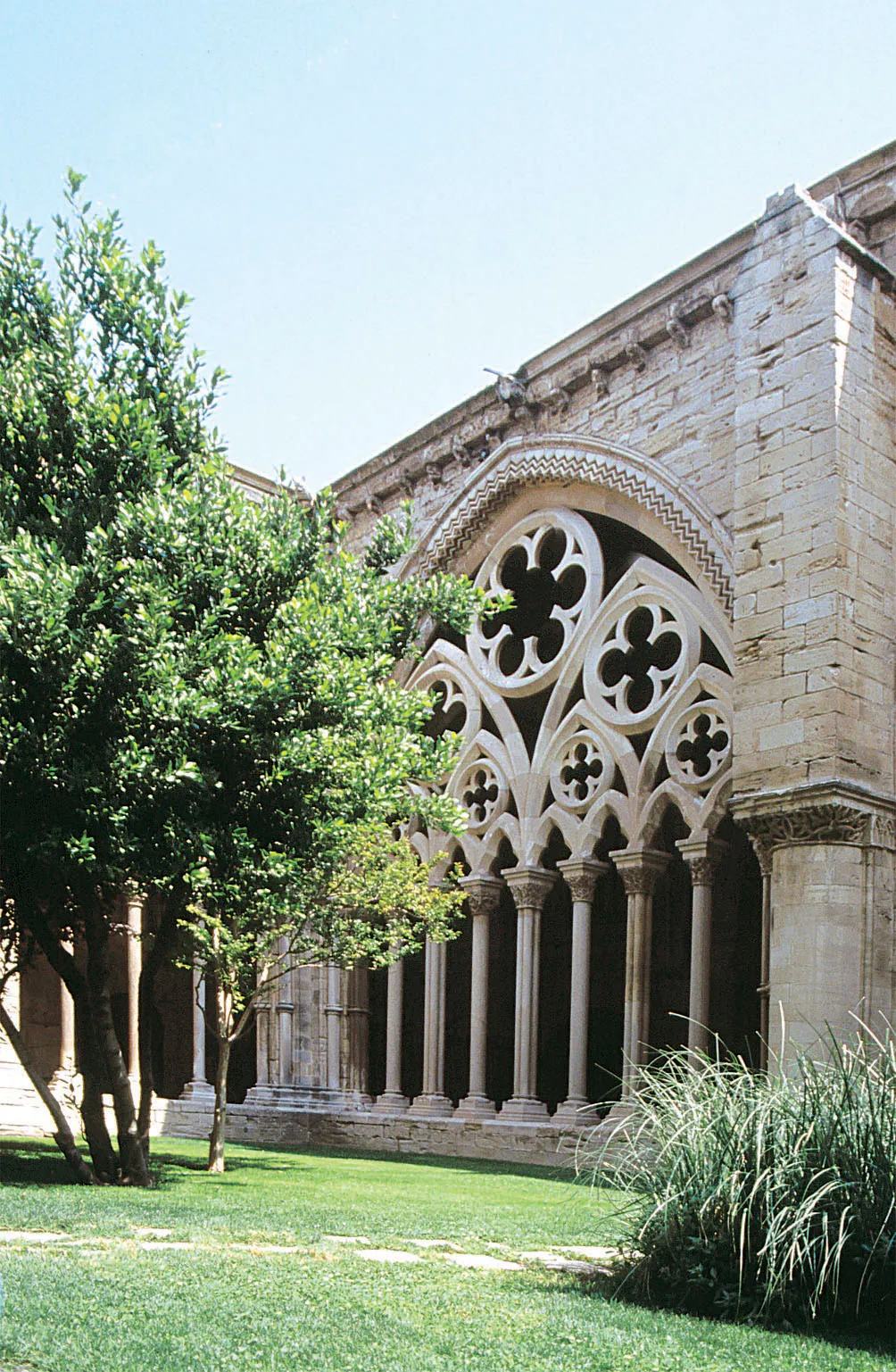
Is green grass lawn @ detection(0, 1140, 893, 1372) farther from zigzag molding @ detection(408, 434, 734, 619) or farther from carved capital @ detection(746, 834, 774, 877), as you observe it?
zigzag molding @ detection(408, 434, 734, 619)

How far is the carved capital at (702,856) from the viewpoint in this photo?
15.0m

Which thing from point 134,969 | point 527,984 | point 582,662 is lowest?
point 134,969

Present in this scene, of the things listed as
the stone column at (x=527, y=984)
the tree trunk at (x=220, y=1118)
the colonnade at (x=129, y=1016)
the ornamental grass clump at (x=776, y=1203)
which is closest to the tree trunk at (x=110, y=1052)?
the tree trunk at (x=220, y=1118)

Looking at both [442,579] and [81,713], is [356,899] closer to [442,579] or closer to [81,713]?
[442,579]

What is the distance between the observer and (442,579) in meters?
12.4

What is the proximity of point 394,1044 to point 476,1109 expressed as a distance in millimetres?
2146

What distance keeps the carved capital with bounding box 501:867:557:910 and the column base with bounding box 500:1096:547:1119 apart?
235 cm

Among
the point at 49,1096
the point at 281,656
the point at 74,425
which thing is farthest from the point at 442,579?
the point at 49,1096

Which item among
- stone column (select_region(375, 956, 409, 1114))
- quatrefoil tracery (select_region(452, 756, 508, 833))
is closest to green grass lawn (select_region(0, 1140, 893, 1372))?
quatrefoil tracery (select_region(452, 756, 508, 833))

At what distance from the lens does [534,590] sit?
64.1 ft

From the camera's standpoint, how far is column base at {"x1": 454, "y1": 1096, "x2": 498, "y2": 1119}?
56.7ft

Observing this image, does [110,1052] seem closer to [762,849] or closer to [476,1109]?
[762,849]

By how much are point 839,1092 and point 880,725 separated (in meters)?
5.84

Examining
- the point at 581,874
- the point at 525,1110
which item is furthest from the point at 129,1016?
the point at 581,874
